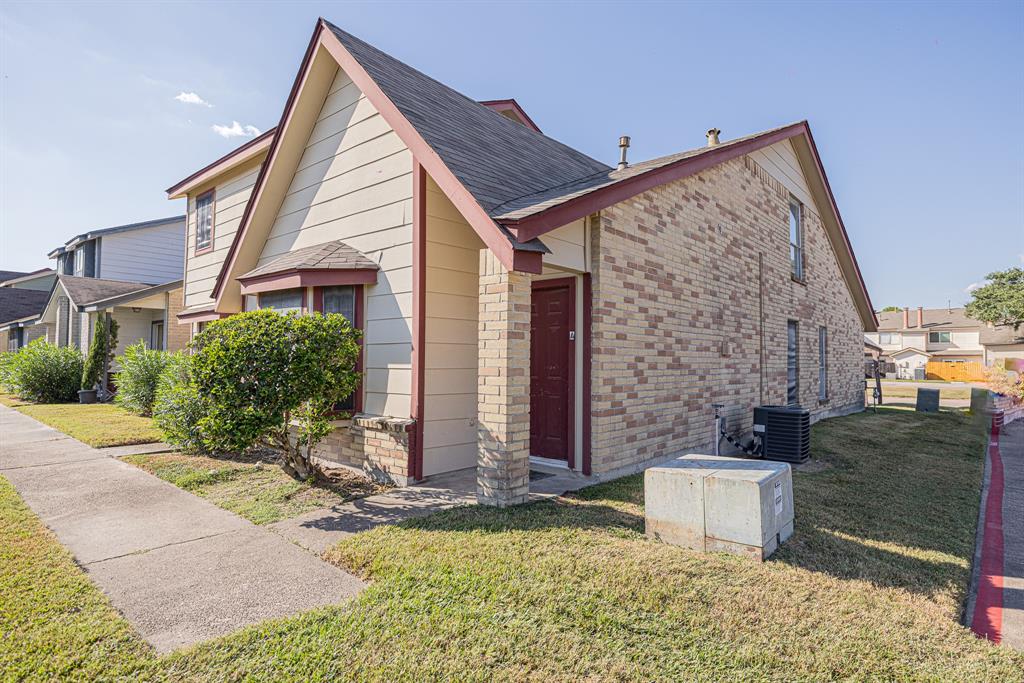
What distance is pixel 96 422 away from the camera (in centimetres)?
1119

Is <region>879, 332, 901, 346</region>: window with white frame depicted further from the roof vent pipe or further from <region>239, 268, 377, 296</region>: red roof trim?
<region>239, 268, 377, 296</region>: red roof trim

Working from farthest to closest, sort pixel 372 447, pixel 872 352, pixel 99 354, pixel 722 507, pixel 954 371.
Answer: pixel 954 371
pixel 872 352
pixel 99 354
pixel 372 447
pixel 722 507

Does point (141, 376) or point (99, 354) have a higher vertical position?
point (99, 354)

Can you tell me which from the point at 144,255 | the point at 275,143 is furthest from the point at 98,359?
the point at 275,143

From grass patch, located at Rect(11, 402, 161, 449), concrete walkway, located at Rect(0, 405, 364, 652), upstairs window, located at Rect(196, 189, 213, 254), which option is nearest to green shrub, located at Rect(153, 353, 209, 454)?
concrete walkway, located at Rect(0, 405, 364, 652)

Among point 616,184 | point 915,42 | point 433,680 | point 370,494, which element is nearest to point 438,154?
point 616,184

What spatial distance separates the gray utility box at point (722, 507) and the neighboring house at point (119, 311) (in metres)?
15.6

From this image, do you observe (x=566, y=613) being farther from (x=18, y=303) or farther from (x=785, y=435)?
(x=18, y=303)

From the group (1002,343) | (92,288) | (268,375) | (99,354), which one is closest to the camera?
(268,375)

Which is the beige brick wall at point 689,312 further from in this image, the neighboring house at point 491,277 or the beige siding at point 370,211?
the beige siding at point 370,211

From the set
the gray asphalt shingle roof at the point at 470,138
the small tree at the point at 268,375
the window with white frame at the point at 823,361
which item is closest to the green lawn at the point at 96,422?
the small tree at the point at 268,375

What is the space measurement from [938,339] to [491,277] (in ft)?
236

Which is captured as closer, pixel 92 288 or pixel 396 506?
pixel 396 506

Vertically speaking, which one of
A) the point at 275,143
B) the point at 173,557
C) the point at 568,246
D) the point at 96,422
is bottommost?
the point at 173,557
